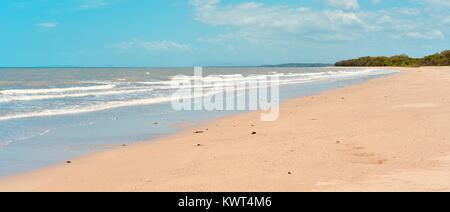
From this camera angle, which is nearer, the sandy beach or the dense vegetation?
the sandy beach

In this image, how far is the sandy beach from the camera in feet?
18.0

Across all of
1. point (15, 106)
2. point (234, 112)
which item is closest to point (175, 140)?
point (234, 112)

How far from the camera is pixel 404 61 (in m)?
137

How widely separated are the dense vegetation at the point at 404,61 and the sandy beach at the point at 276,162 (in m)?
112

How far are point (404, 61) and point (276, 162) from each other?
140853 mm

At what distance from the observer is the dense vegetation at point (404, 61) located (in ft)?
371

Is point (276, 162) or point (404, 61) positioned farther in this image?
point (404, 61)

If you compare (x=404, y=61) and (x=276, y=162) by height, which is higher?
(x=404, y=61)

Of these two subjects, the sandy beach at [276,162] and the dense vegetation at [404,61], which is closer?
the sandy beach at [276,162]

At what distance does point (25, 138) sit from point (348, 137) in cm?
655

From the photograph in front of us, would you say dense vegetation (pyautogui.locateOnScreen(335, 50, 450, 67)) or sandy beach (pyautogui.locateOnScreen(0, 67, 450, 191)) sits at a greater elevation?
dense vegetation (pyautogui.locateOnScreen(335, 50, 450, 67))

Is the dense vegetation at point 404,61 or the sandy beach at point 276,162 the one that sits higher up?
the dense vegetation at point 404,61

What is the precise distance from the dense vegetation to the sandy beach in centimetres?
11163
